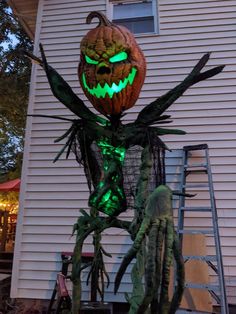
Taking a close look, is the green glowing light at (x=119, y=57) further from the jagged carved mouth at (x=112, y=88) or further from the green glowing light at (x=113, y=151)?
the green glowing light at (x=113, y=151)

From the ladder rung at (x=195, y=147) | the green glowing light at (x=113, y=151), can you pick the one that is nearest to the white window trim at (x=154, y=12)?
the ladder rung at (x=195, y=147)

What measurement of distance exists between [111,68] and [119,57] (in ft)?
0.22

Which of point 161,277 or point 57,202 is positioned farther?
point 57,202

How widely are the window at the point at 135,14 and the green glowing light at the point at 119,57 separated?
323cm

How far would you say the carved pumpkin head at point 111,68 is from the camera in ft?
4.78

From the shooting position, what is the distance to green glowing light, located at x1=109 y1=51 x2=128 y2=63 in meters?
1.46

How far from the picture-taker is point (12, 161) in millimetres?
17109

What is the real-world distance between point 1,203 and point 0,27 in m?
4.90

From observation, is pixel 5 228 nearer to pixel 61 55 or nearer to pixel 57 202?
pixel 57 202

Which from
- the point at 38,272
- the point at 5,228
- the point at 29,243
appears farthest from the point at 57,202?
the point at 5,228

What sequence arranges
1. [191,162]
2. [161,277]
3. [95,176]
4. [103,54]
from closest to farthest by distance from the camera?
1. [161,277]
2. [103,54]
3. [95,176]
4. [191,162]

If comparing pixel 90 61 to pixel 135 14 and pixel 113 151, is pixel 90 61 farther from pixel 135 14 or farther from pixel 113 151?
pixel 135 14

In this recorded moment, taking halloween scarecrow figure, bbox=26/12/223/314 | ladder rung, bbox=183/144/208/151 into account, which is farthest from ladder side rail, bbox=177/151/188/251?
halloween scarecrow figure, bbox=26/12/223/314

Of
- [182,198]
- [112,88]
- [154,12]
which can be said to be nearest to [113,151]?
[112,88]
